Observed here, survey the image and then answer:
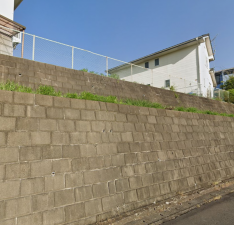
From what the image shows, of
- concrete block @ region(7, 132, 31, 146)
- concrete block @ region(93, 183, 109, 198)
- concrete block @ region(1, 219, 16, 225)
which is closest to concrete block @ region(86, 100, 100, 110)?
concrete block @ region(7, 132, 31, 146)

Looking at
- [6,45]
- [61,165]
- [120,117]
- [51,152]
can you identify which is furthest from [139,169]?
[6,45]

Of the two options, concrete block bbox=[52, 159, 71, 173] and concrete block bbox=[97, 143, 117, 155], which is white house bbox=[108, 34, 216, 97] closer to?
concrete block bbox=[97, 143, 117, 155]

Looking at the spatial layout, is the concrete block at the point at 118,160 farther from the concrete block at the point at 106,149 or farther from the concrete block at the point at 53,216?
the concrete block at the point at 53,216

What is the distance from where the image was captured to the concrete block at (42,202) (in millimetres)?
2814

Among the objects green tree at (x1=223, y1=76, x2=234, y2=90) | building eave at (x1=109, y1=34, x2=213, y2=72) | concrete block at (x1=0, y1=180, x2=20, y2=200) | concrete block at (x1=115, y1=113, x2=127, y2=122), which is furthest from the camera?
green tree at (x1=223, y1=76, x2=234, y2=90)

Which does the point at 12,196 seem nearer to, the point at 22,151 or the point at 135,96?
the point at 22,151

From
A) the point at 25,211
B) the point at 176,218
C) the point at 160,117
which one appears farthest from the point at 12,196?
the point at 160,117

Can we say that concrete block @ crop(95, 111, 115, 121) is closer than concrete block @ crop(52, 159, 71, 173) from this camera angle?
No

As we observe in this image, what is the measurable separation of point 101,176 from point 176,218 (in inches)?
67.8

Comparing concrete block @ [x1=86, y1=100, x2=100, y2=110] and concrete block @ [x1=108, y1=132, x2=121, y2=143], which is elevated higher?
concrete block @ [x1=86, y1=100, x2=100, y2=110]

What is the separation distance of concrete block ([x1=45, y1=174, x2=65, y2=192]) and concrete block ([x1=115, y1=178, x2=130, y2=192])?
1.15 metres

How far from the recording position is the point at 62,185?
3.15 m

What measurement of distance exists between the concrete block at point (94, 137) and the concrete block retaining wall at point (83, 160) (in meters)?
0.02

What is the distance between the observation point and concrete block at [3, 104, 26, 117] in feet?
9.98
